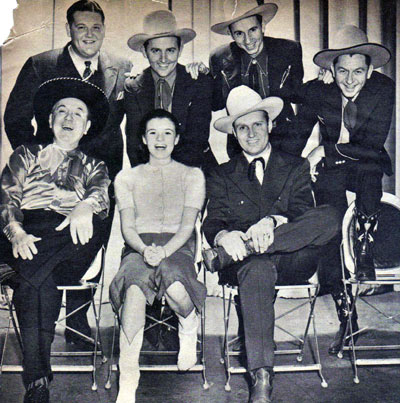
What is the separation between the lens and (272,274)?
2648 millimetres

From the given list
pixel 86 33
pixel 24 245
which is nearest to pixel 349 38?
pixel 86 33

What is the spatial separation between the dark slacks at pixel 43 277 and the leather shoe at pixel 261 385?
1.08m

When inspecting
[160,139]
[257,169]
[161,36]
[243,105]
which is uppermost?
[161,36]

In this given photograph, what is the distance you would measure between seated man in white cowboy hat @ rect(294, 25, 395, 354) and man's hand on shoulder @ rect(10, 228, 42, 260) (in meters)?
1.68

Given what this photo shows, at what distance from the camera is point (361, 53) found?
3.20m

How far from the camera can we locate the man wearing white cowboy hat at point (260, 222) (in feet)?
8.50

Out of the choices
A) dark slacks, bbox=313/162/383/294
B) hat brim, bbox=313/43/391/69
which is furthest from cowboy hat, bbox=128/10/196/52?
dark slacks, bbox=313/162/383/294

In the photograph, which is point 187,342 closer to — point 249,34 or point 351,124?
point 351,124

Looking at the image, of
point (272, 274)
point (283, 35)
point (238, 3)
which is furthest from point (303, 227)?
point (238, 3)

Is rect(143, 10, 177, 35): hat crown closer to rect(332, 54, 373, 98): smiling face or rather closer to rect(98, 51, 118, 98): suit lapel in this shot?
rect(98, 51, 118, 98): suit lapel

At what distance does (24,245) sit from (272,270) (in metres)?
1.40

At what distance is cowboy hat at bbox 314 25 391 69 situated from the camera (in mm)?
3176

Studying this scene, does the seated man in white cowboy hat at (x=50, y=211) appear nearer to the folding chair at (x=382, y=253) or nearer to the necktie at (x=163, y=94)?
the necktie at (x=163, y=94)

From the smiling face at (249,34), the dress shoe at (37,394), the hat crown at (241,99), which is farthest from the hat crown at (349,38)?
the dress shoe at (37,394)
